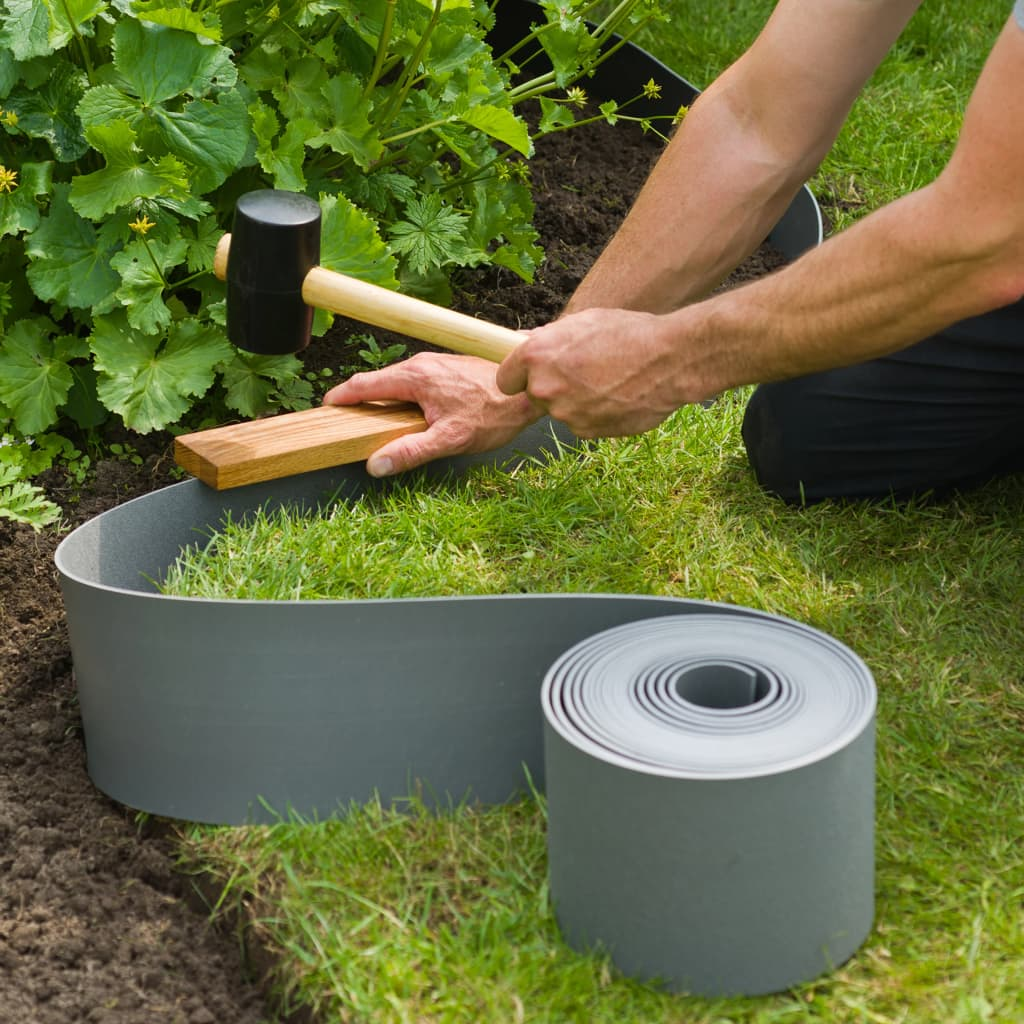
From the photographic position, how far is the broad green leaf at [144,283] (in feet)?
8.23

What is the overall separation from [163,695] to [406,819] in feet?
1.29

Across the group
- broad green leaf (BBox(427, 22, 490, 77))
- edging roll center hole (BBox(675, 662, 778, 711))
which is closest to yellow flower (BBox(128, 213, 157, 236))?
broad green leaf (BBox(427, 22, 490, 77))

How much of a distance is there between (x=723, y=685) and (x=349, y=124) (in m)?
1.46

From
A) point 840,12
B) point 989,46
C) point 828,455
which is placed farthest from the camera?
point 989,46

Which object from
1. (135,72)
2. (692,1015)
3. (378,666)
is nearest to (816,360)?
(378,666)

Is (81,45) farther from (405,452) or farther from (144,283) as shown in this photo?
(405,452)

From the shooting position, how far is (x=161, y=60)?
244 centimetres

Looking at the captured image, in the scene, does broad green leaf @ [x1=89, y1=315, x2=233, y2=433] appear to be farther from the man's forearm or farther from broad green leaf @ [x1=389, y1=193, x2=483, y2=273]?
the man's forearm

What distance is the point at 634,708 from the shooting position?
174 cm

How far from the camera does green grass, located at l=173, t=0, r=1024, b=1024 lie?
1705 millimetres

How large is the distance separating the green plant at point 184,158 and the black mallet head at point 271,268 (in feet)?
0.74

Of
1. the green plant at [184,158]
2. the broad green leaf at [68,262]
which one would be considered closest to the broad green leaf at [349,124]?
the green plant at [184,158]

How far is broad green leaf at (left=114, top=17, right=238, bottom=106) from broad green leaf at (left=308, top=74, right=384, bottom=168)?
0.29 metres

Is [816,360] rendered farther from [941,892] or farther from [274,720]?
[274,720]
